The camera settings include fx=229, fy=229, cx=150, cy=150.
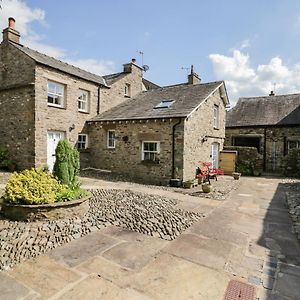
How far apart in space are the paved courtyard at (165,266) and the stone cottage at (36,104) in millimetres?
9033

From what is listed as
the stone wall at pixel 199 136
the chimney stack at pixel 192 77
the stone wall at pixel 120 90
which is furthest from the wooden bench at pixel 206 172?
the chimney stack at pixel 192 77

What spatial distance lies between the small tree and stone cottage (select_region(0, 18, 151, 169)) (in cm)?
603

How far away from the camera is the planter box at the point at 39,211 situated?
5719 millimetres

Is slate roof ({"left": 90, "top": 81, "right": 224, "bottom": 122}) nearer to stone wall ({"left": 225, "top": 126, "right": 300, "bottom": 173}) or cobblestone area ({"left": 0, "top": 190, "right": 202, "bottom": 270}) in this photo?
cobblestone area ({"left": 0, "top": 190, "right": 202, "bottom": 270})

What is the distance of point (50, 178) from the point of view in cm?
667

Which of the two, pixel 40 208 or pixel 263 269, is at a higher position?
pixel 40 208

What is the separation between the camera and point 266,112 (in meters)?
21.0

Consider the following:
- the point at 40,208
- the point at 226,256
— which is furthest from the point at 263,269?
the point at 40,208

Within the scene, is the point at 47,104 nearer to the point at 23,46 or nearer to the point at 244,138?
the point at 23,46

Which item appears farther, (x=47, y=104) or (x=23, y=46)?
(x=23, y=46)

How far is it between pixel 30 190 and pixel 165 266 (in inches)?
159

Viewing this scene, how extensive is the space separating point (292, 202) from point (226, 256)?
576 cm

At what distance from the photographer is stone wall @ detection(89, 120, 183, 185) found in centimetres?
1205

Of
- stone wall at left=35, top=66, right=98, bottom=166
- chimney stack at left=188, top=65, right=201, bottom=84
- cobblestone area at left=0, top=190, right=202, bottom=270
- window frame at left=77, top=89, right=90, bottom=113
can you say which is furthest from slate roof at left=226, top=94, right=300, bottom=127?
cobblestone area at left=0, top=190, right=202, bottom=270
